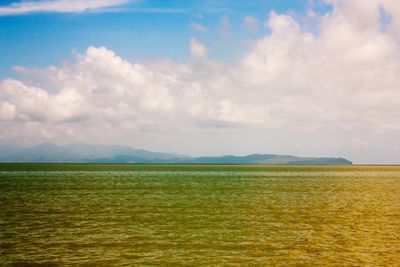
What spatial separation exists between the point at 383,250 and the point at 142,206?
116 feet

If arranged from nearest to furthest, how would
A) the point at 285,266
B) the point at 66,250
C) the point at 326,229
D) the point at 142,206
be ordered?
the point at 285,266
the point at 66,250
the point at 326,229
the point at 142,206

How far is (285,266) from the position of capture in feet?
91.5

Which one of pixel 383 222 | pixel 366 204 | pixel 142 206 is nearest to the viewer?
pixel 383 222

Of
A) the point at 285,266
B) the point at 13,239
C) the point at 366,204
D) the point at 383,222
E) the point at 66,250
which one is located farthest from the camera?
the point at 366,204

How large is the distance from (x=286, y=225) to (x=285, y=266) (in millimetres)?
15833

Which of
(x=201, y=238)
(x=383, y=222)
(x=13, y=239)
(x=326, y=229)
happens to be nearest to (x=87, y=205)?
(x=13, y=239)

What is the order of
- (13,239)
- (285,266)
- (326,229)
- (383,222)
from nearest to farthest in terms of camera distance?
(285,266), (13,239), (326,229), (383,222)

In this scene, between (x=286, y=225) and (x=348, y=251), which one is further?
(x=286, y=225)

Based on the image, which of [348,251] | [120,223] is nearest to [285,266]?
[348,251]

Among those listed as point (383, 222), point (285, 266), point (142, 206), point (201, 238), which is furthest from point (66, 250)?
point (383, 222)

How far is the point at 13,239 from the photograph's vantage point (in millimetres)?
35000

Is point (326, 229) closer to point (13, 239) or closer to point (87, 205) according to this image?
point (13, 239)

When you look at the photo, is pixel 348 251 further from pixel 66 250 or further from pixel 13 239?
pixel 13 239

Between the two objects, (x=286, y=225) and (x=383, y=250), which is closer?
(x=383, y=250)
